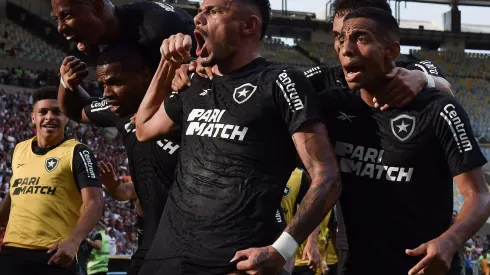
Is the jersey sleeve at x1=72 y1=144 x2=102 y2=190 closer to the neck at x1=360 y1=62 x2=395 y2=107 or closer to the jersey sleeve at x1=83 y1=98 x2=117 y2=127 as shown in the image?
the jersey sleeve at x1=83 y1=98 x2=117 y2=127

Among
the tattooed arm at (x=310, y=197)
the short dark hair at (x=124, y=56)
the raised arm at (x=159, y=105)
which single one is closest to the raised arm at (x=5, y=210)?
the short dark hair at (x=124, y=56)

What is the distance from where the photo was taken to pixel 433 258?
3373 millimetres

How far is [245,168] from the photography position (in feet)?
11.8

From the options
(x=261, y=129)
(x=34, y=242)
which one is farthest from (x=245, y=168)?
(x=34, y=242)

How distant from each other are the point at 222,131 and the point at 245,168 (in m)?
0.21

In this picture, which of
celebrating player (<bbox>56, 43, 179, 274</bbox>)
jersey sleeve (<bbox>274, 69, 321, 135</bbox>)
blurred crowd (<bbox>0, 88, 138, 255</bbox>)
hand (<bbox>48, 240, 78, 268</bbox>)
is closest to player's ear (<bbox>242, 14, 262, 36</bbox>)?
jersey sleeve (<bbox>274, 69, 321, 135</bbox>)

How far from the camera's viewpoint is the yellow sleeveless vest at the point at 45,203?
23.4ft

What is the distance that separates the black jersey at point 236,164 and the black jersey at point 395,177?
1.21ft

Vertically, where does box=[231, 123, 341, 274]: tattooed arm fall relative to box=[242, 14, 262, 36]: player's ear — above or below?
below

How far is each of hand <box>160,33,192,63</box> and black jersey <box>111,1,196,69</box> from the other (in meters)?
1.17

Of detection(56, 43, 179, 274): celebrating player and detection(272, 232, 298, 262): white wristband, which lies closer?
detection(272, 232, 298, 262): white wristband

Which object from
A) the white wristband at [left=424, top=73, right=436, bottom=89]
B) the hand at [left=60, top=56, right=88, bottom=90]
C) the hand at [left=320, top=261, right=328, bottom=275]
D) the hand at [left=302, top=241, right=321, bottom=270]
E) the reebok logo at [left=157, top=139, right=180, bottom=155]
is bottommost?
the hand at [left=320, top=261, right=328, bottom=275]

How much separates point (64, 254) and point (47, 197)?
2.72 feet

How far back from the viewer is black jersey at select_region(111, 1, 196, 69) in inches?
204
